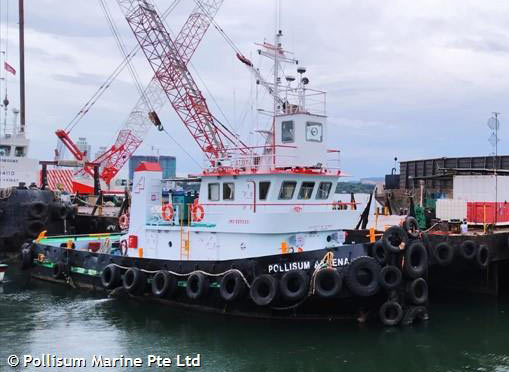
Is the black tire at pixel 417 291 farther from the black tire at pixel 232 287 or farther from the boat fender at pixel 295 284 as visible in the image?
the black tire at pixel 232 287

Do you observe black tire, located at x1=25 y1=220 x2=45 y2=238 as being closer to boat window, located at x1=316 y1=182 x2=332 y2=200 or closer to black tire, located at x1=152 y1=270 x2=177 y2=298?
black tire, located at x1=152 y1=270 x2=177 y2=298

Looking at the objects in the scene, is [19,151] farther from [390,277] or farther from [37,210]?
[390,277]

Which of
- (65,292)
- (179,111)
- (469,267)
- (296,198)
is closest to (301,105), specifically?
(296,198)

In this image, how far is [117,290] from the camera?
15.3 m

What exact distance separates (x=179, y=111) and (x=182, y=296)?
23891 mm

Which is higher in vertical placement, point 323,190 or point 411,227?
point 323,190

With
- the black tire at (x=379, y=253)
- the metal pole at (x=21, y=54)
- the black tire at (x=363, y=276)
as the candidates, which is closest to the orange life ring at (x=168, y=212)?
the black tire at (x=363, y=276)

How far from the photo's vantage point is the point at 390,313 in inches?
485

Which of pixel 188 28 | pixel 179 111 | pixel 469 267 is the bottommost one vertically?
pixel 469 267

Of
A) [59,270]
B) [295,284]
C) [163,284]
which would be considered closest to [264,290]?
[295,284]

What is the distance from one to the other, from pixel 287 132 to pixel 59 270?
9.42m

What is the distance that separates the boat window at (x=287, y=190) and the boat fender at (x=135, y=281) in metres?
4.46

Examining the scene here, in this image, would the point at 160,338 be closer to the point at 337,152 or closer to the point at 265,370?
the point at 265,370

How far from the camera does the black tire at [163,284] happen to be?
13.8 m
